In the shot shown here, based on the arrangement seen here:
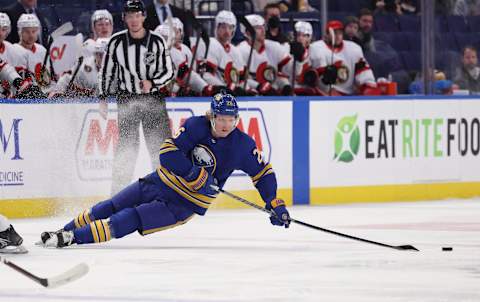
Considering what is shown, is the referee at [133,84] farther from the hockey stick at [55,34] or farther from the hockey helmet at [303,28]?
the hockey helmet at [303,28]

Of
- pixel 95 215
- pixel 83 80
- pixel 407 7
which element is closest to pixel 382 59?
pixel 407 7

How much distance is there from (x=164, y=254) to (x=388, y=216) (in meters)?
2.88

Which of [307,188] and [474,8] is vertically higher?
[474,8]

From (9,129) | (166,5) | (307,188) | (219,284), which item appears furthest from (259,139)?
(219,284)

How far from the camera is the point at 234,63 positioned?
10719 millimetres

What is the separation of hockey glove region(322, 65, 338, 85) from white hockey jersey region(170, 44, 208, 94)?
1.27m

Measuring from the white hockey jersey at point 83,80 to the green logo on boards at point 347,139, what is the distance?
208cm

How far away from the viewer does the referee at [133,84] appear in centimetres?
982

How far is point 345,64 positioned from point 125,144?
8.05 feet

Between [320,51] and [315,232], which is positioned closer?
[315,232]

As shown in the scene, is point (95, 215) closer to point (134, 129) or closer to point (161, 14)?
point (134, 129)

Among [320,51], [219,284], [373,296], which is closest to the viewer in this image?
[373,296]

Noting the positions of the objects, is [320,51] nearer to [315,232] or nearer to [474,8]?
[474,8]

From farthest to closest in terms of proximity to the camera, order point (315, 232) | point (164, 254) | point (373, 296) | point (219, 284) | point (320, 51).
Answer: point (320, 51) → point (315, 232) → point (164, 254) → point (219, 284) → point (373, 296)
